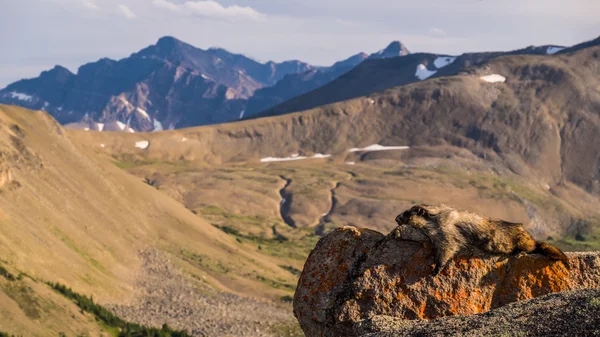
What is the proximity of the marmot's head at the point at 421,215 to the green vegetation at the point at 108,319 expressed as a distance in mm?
74795

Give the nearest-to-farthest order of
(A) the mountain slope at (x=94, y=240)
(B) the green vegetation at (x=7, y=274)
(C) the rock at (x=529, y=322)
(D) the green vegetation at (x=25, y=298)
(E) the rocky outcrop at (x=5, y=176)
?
(C) the rock at (x=529, y=322) < (D) the green vegetation at (x=25, y=298) < (B) the green vegetation at (x=7, y=274) < (A) the mountain slope at (x=94, y=240) < (E) the rocky outcrop at (x=5, y=176)

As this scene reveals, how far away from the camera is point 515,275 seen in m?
19.0

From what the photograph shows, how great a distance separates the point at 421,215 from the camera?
19766 mm

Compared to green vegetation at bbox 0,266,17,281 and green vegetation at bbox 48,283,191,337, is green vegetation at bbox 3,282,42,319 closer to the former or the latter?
green vegetation at bbox 0,266,17,281

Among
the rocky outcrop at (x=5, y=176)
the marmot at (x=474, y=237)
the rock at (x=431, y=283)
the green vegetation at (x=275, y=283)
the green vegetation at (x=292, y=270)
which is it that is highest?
the marmot at (x=474, y=237)

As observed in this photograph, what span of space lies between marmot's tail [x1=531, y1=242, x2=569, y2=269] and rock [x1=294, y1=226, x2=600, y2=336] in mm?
140

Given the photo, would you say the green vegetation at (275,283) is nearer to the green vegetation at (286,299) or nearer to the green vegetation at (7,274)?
the green vegetation at (286,299)

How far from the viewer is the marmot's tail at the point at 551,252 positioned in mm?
19047

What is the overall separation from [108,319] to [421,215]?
7970cm

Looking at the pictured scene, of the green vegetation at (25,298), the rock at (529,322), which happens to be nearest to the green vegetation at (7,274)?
the green vegetation at (25,298)

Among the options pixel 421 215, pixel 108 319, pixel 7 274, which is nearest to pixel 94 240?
pixel 108 319

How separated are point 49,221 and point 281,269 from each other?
5930 centimetres

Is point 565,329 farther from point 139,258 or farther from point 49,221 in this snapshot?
point 139,258

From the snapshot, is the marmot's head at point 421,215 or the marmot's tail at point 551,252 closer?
the marmot's tail at point 551,252
